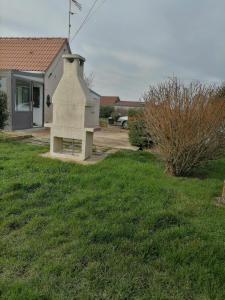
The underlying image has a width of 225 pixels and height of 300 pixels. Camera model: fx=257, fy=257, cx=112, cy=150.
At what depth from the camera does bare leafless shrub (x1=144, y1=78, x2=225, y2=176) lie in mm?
5336

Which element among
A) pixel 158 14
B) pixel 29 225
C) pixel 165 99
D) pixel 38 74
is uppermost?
pixel 158 14

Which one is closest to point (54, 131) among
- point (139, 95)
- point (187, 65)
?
point (139, 95)

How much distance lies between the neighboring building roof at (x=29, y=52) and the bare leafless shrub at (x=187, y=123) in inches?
384

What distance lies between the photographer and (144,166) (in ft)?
19.8

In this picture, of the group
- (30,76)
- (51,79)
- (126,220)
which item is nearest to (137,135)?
(126,220)

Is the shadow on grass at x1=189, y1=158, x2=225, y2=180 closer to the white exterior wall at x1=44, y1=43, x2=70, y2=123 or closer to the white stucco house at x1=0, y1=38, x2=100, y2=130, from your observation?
the white stucco house at x1=0, y1=38, x2=100, y2=130

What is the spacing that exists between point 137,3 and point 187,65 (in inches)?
131

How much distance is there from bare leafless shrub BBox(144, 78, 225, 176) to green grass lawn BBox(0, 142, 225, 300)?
2.22 feet

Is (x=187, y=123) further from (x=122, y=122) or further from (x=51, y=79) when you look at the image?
(x=122, y=122)

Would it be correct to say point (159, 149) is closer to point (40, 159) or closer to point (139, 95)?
point (139, 95)

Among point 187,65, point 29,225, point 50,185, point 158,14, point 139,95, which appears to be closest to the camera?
point 29,225

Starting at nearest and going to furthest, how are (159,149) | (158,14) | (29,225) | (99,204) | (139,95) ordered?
(29,225) → (99,204) → (159,149) → (139,95) → (158,14)

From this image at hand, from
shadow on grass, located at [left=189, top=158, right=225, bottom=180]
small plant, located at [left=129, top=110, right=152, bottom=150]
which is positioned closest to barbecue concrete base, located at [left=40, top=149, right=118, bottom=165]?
shadow on grass, located at [left=189, top=158, right=225, bottom=180]

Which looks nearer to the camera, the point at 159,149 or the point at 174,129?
the point at 174,129
